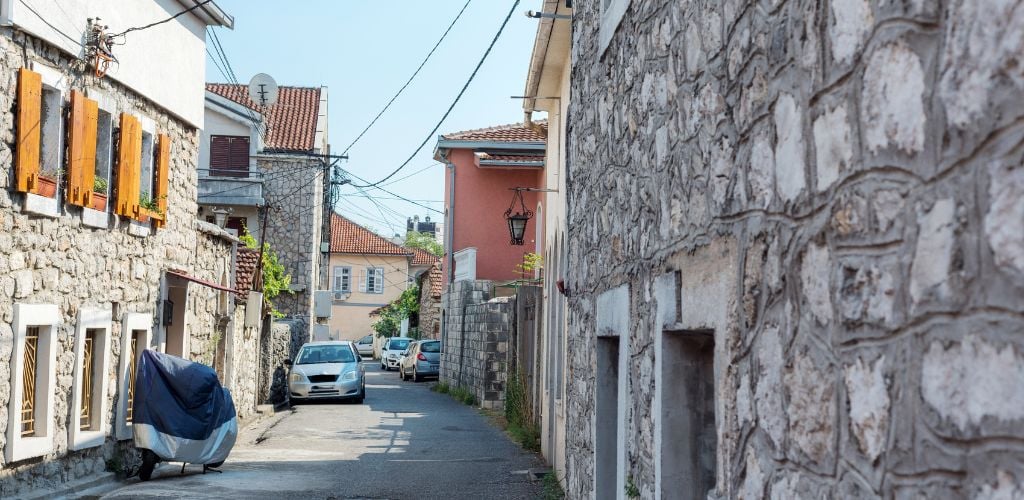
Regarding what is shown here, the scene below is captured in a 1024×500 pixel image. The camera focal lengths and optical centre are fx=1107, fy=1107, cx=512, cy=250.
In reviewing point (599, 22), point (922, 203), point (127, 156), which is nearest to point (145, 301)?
point (127, 156)

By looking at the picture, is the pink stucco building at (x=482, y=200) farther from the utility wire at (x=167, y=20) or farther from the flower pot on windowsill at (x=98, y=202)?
the flower pot on windowsill at (x=98, y=202)

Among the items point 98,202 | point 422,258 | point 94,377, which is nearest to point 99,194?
point 98,202

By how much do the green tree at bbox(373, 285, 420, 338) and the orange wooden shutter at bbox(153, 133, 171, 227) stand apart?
137 ft

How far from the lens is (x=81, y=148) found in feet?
37.3

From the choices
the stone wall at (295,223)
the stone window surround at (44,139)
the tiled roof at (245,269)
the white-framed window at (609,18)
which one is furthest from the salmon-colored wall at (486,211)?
the white-framed window at (609,18)

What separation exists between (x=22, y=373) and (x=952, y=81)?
10.0m

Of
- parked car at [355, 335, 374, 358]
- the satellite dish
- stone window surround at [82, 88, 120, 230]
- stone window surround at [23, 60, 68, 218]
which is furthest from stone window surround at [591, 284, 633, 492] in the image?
parked car at [355, 335, 374, 358]

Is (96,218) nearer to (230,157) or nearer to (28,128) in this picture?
(28,128)

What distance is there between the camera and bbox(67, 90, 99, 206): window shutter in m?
11.2

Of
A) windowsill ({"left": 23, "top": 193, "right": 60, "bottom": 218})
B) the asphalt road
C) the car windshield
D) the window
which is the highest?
the window

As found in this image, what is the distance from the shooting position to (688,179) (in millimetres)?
3988

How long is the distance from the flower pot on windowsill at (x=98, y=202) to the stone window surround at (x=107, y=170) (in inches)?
1.5

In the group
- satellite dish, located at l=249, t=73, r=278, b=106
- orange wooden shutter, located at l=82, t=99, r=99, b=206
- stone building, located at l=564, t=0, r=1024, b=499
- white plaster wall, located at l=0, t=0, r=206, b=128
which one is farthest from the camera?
satellite dish, located at l=249, t=73, r=278, b=106

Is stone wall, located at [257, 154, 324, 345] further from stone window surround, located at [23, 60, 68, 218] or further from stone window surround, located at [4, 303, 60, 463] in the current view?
stone window surround, located at [4, 303, 60, 463]
